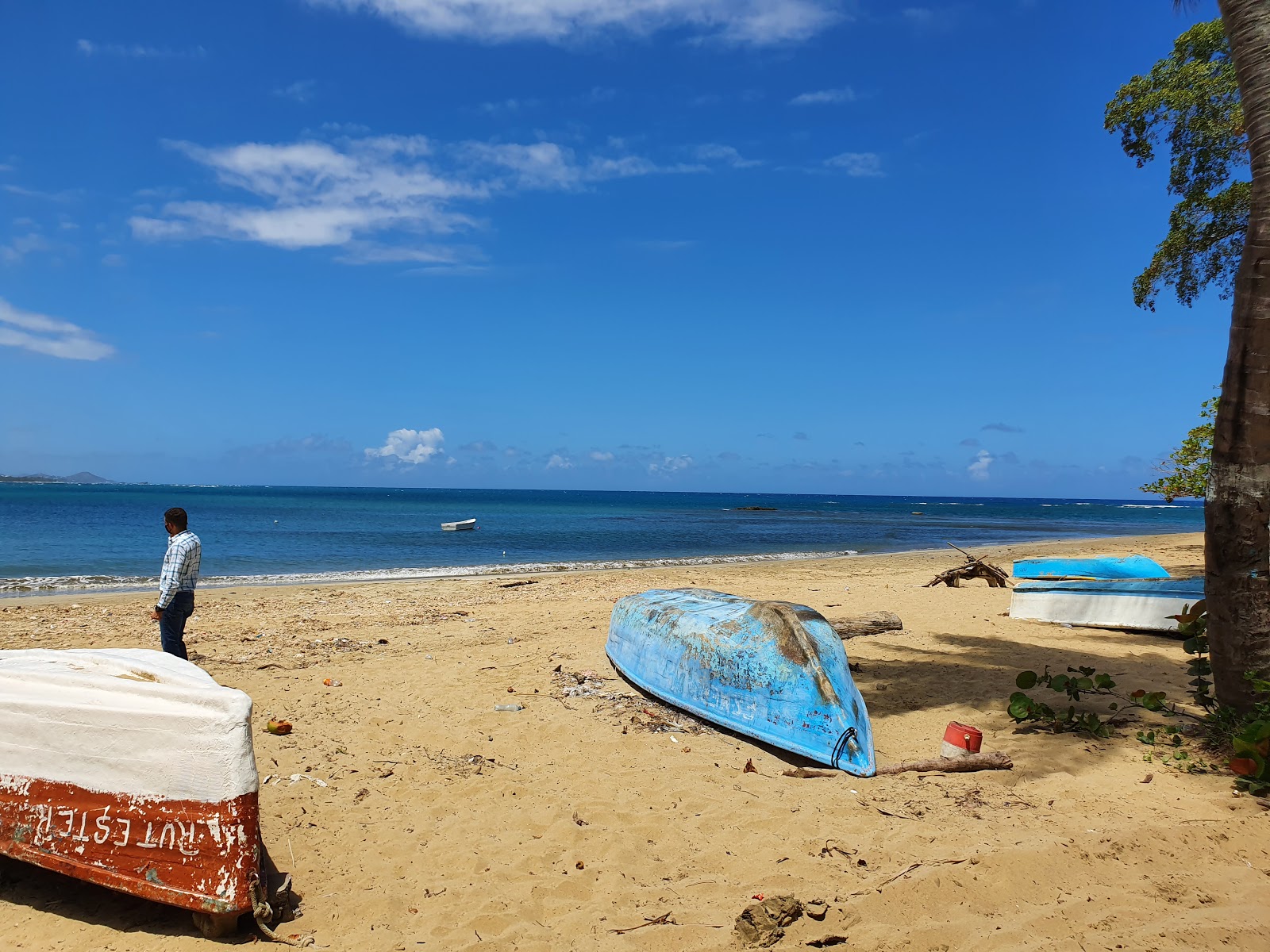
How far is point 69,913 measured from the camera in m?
3.40

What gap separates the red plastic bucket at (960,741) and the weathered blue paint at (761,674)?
0.61 meters

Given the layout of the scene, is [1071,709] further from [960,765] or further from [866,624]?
[866,624]

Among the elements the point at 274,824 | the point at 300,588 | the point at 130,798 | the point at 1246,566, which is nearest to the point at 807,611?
the point at 1246,566

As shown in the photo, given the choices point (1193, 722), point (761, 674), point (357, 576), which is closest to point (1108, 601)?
point (1193, 722)

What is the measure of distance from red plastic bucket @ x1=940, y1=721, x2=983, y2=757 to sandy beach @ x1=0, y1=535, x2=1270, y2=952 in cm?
22

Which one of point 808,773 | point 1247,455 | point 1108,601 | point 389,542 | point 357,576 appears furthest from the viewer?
point 389,542

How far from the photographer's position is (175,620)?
6.68m

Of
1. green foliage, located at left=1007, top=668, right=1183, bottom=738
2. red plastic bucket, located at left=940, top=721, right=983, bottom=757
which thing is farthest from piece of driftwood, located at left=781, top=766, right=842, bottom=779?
green foliage, located at left=1007, top=668, right=1183, bottom=738

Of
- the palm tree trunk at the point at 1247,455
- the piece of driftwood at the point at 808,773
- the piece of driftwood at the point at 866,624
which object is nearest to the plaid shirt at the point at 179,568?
the piece of driftwood at the point at 808,773

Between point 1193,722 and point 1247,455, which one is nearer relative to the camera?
point 1247,455

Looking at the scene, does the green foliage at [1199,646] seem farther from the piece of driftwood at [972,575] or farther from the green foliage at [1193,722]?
the piece of driftwood at [972,575]

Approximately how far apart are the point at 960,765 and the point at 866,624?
15.9 ft

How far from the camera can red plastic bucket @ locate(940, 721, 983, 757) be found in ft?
17.4

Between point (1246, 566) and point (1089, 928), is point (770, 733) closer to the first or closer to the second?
point (1089, 928)
